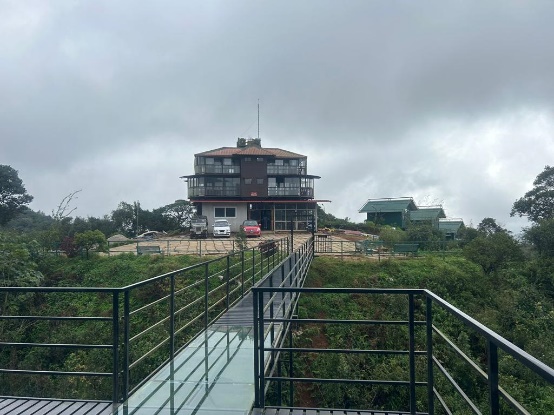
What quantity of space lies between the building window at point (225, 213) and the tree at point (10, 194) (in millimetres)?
18129

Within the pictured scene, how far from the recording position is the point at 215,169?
36969 mm

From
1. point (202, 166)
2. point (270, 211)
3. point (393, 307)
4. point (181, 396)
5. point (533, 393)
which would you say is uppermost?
point (202, 166)

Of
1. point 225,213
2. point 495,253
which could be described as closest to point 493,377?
point 495,253

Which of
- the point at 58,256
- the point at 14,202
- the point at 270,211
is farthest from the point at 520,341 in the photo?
the point at 14,202

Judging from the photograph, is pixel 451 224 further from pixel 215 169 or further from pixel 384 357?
pixel 384 357

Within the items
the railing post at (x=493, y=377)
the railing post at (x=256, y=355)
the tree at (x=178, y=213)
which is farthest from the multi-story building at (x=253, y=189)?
the railing post at (x=493, y=377)

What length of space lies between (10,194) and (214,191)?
18.7m

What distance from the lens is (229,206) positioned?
36.4 meters

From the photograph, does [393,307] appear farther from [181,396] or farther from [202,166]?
[202,166]

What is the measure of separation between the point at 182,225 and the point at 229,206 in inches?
294

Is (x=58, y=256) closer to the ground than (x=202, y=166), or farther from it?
closer to the ground

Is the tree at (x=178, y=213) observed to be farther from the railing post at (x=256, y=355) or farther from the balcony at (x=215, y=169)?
the railing post at (x=256, y=355)

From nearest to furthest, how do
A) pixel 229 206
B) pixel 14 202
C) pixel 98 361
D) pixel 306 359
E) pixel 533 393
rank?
pixel 533 393 → pixel 98 361 → pixel 306 359 → pixel 229 206 → pixel 14 202

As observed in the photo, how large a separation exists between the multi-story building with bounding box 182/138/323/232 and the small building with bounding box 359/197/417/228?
26.9 ft
